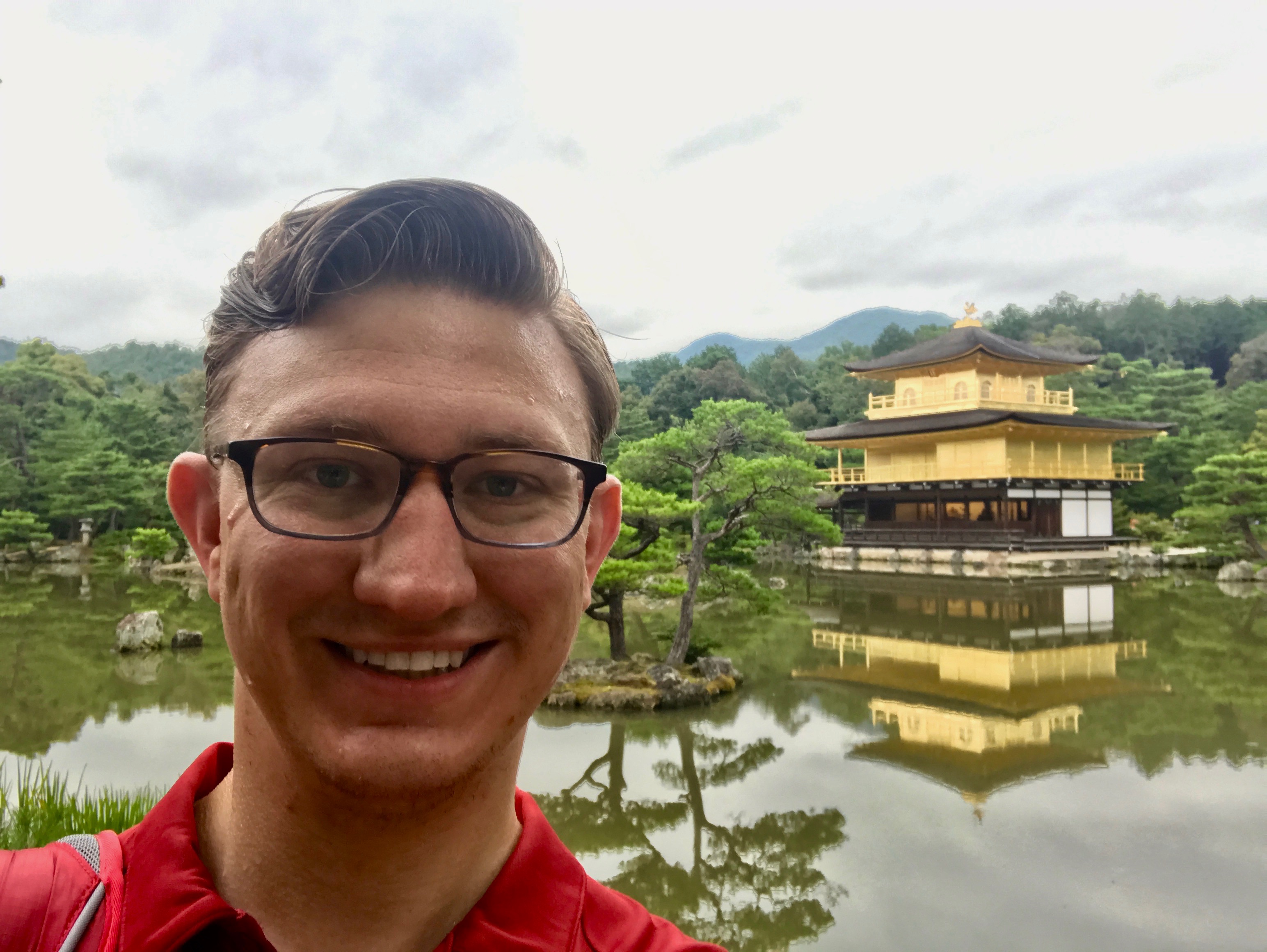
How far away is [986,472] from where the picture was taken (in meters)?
19.1

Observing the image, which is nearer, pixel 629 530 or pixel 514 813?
pixel 514 813

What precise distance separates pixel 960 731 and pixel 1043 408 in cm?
1727

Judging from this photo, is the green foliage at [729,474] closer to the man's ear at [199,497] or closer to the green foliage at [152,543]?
the man's ear at [199,497]

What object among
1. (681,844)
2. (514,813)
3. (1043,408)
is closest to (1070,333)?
(1043,408)

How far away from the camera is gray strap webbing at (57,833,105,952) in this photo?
664mm

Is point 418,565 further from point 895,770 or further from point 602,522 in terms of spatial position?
point 895,770

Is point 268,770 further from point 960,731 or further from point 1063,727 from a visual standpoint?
point 1063,727

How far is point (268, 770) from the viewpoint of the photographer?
2.48 ft

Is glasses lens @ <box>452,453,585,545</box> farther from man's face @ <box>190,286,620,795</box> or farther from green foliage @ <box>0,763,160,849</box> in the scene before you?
green foliage @ <box>0,763,160,849</box>

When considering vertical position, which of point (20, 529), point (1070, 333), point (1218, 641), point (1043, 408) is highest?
point (1070, 333)

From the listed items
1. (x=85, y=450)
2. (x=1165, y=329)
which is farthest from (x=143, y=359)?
(x=1165, y=329)

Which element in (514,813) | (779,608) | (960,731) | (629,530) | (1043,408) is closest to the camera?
(514,813)

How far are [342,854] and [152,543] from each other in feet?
57.1

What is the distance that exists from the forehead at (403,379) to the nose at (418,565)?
0.19ft
